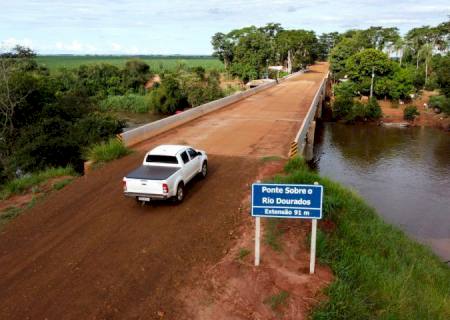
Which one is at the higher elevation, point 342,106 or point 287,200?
point 287,200

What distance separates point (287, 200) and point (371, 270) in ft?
10.1

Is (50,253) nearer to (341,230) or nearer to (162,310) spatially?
(162,310)

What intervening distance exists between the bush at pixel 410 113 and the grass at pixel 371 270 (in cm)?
4515

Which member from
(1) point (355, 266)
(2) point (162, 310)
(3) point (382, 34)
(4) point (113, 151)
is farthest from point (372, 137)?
(3) point (382, 34)

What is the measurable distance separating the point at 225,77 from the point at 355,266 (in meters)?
78.0

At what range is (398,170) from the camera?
3397 centimetres

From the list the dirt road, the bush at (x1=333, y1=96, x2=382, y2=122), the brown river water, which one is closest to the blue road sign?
the dirt road

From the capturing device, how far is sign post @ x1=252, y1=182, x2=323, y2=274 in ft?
28.1

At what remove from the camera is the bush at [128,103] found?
7550cm

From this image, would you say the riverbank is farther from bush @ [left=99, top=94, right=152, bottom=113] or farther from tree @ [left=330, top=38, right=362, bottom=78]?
bush @ [left=99, top=94, right=152, bottom=113]

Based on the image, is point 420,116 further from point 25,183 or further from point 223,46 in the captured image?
point 25,183

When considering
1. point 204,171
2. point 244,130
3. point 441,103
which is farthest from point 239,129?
point 441,103

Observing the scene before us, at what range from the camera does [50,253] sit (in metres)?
10.2

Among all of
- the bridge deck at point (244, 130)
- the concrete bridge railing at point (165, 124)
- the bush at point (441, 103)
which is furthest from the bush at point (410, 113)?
the concrete bridge railing at point (165, 124)
